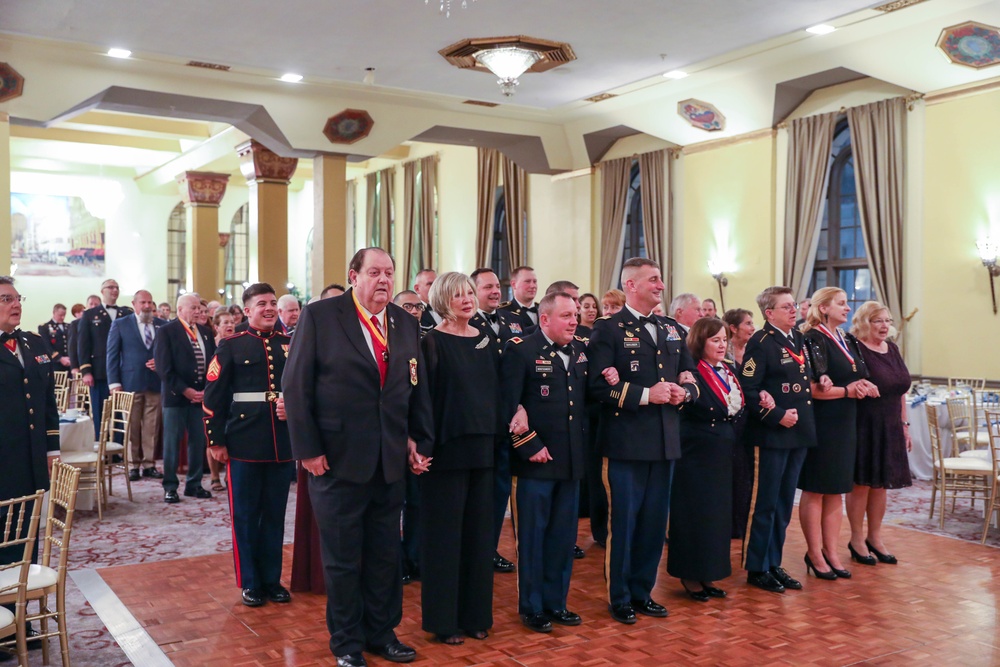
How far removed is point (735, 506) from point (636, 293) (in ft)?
7.33

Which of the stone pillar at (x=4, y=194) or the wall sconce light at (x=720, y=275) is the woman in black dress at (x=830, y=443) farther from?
the stone pillar at (x=4, y=194)

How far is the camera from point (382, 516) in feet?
12.4

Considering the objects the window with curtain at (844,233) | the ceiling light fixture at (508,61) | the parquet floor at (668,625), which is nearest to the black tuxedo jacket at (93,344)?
the parquet floor at (668,625)

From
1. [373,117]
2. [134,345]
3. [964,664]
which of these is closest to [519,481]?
[964,664]

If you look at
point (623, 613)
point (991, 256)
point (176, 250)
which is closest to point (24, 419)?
point (623, 613)

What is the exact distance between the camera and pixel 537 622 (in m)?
4.16

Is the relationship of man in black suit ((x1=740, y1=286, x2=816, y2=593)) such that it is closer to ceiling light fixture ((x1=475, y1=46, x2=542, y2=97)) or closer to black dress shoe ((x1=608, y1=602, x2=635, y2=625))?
black dress shoe ((x1=608, y1=602, x2=635, y2=625))

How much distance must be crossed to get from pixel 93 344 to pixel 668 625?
702cm

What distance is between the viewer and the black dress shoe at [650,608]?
4375mm

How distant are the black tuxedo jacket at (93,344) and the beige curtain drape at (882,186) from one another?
803cm

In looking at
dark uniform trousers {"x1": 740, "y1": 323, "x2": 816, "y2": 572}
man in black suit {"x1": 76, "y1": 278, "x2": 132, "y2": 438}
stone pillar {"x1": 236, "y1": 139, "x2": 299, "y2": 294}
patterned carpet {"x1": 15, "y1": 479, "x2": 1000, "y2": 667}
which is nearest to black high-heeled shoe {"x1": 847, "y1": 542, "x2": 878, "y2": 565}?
patterned carpet {"x1": 15, "y1": 479, "x2": 1000, "y2": 667}

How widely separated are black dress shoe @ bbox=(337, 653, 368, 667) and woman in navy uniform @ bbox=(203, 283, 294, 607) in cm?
100

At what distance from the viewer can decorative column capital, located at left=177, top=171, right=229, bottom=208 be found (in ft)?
57.5

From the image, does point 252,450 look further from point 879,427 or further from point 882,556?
point 882,556
